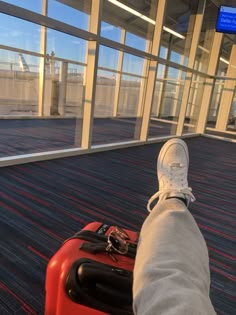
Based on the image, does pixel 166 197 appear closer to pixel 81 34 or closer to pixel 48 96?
pixel 81 34

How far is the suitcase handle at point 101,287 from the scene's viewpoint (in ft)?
2.52

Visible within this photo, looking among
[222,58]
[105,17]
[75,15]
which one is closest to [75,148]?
[75,15]

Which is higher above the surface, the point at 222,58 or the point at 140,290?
the point at 222,58

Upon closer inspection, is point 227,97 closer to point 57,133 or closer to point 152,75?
point 152,75

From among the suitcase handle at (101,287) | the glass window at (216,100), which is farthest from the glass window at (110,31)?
the glass window at (216,100)

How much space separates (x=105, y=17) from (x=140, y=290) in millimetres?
4311

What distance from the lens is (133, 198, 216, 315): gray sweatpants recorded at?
0.61m

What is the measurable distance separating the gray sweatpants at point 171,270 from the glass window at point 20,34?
190 inches

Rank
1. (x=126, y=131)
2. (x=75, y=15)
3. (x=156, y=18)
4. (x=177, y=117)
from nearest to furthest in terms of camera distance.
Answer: (x=75, y=15), (x=156, y=18), (x=126, y=131), (x=177, y=117)

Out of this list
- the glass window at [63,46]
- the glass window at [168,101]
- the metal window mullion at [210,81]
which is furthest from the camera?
the metal window mullion at [210,81]

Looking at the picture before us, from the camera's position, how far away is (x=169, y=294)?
2.09ft

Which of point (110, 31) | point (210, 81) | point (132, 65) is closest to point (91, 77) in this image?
point (110, 31)

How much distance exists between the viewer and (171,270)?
27.9 inches

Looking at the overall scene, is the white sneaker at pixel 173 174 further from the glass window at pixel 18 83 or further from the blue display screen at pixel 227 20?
the glass window at pixel 18 83
